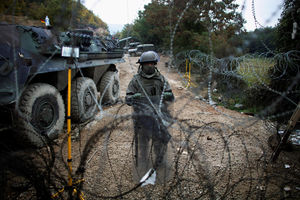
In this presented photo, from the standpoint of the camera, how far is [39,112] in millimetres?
3844

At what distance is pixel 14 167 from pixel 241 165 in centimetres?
347

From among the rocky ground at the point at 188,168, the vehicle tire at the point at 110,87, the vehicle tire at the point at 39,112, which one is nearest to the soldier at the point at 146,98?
A: the rocky ground at the point at 188,168

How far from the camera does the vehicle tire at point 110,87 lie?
6.80 metres

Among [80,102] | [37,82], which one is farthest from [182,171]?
[37,82]

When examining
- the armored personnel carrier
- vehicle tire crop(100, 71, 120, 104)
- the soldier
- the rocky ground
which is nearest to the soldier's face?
the soldier

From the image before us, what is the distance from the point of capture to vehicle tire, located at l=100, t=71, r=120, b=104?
22.3ft

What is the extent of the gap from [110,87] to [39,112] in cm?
319

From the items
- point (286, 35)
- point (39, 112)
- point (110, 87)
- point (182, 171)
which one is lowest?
point (182, 171)

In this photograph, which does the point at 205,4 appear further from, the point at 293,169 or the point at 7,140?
the point at 7,140

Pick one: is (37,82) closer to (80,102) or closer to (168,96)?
(80,102)

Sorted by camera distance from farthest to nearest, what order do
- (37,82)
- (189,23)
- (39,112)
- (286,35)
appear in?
(189,23) < (286,35) < (37,82) < (39,112)

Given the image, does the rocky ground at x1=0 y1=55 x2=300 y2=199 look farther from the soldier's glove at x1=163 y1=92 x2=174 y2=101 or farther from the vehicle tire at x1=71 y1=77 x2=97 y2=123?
the vehicle tire at x1=71 y1=77 x2=97 y2=123

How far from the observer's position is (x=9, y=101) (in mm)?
3225

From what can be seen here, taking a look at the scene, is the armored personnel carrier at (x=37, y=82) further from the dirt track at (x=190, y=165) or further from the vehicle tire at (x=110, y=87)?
the vehicle tire at (x=110, y=87)
